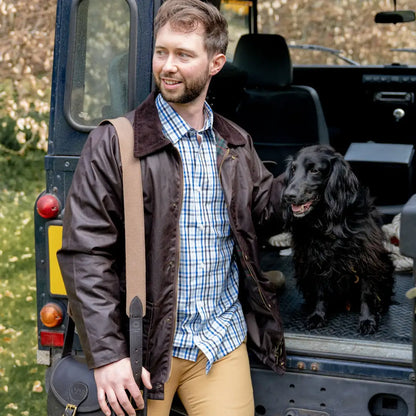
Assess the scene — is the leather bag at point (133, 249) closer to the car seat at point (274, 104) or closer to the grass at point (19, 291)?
the grass at point (19, 291)

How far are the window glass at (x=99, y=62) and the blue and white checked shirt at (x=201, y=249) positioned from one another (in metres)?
0.35

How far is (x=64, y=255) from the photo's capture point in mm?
2381

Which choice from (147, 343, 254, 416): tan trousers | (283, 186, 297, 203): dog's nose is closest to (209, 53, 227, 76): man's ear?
(283, 186, 297, 203): dog's nose

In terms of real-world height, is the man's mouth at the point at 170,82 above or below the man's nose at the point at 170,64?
below

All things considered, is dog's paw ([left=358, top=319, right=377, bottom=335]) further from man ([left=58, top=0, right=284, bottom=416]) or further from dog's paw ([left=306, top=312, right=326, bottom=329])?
man ([left=58, top=0, right=284, bottom=416])

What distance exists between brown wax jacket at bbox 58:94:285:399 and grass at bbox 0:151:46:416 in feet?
7.20

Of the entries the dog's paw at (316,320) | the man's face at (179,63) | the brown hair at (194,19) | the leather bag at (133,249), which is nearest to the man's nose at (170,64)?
the man's face at (179,63)

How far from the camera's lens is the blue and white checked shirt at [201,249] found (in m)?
2.52

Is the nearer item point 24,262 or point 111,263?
point 111,263

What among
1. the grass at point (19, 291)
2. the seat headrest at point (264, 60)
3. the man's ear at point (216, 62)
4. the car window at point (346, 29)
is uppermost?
the car window at point (346, 29)

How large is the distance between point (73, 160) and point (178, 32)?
0.79m

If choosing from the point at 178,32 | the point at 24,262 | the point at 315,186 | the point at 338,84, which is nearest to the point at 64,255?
the point at 178,32

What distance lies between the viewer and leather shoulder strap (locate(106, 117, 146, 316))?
93.2 inches

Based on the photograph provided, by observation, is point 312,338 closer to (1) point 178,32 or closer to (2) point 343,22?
(1) point 178,32
